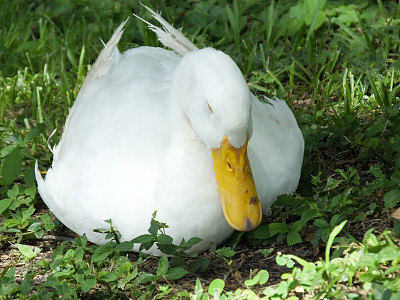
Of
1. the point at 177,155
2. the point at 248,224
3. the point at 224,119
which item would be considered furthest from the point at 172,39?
the point at 248,224

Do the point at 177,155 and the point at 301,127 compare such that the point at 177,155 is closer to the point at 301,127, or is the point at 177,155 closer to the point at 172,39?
the point at 172,39

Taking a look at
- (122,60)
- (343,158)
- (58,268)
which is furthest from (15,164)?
(343,158)

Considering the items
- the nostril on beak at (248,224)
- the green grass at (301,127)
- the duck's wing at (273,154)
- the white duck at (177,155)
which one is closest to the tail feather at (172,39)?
the white duck at (177,155)

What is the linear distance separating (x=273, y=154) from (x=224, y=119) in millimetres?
734

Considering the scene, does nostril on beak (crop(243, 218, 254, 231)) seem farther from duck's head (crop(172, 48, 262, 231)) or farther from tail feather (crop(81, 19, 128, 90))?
→ tail feather (crop(81, 19, 128, 90))

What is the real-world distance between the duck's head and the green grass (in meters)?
0.28

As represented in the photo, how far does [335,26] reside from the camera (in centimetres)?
604

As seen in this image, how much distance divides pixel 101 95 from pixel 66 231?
824 millimetres

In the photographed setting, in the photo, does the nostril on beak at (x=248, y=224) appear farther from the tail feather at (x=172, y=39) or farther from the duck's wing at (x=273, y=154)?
the tail feather at (x=172, y=39)

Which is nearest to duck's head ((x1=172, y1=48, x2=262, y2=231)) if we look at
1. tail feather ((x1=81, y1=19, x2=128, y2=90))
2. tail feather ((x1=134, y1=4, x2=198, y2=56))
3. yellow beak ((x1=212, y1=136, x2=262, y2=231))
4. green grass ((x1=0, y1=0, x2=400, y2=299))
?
yellow beak ((x1=212, y1=136, x2=262, y2=231))

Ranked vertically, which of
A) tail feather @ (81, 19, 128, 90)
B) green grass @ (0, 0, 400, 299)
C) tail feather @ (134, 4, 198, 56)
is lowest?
green grass @ (0, 0, 400, 299)

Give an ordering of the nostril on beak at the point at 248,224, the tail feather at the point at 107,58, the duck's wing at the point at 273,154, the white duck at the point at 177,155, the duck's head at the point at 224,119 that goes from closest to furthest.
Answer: the duck's head at the point at 224,119 < the white duck at the point at 177,155 < the nostril on beak at the point at 248,224 < the duck's wing at the point at 273,154 < the tail feather at the point at 107,58

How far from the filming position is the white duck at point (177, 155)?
3.39 metres

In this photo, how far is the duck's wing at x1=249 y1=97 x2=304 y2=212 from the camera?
3834 mm
